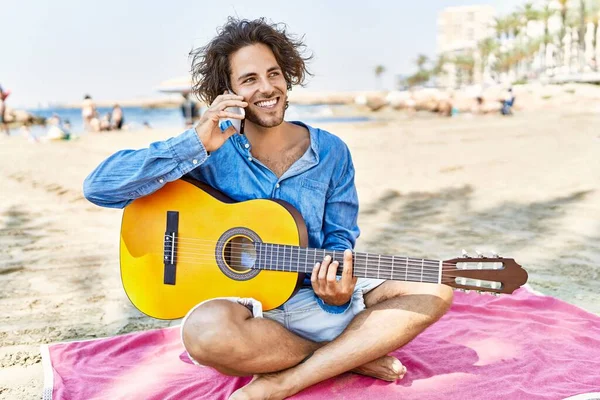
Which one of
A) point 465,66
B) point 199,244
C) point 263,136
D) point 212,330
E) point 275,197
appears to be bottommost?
point 212,330

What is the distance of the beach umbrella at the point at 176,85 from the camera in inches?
864

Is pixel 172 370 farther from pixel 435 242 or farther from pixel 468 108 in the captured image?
pixel 468 108

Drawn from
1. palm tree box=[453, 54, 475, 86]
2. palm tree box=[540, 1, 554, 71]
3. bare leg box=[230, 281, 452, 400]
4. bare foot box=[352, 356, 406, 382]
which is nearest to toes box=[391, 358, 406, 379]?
bare foot box=[352, 356, 406, 382]

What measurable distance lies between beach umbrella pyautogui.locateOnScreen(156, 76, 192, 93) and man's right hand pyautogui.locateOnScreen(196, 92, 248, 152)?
63.3ft

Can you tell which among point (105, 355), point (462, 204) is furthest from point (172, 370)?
point (462, 204)

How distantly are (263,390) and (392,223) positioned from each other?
458cm

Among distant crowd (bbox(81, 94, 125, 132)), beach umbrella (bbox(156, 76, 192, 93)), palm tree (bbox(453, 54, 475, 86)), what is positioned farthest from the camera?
palm tree (bbox(453, 54, 475, 86))

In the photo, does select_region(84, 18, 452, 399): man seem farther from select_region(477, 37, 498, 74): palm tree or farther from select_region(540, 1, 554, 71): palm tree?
select_region(477, 37, 498, 74): palm tree

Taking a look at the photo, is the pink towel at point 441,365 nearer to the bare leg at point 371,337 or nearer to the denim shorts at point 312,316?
the bare leg at point 371,337

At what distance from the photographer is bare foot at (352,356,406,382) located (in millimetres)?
2889

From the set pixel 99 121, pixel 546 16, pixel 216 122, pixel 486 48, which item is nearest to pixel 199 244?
pixel 216 122

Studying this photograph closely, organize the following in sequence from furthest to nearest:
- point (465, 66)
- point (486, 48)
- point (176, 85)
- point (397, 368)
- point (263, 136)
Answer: point (465, 66)
point (486, 48)
point (176, 85)
point (263, 136)
point (397, 368)

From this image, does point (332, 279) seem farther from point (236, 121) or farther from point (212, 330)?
point (236, 121)

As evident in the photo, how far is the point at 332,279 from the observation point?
257 cm
